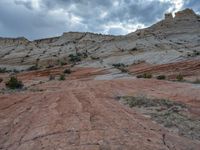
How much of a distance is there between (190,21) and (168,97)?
62057 millimetres

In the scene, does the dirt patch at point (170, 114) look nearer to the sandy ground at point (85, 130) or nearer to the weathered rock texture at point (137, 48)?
the sandy ground at point (85, 130)

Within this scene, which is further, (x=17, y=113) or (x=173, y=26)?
(x=173, y=26)

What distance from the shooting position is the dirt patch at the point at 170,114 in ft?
25.0

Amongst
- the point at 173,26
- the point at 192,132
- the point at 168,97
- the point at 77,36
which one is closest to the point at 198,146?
the point at 192,132

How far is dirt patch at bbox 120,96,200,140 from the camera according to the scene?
7628mm

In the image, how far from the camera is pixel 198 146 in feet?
20.8

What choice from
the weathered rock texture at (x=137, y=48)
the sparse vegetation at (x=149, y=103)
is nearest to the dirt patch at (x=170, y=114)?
the sparse vegetation at (x=149, y=103)

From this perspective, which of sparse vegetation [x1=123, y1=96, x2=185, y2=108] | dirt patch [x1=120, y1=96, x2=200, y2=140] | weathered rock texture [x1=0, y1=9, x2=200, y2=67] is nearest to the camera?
dirt patch [x1=120, y1=96, x2=200, y2=140]

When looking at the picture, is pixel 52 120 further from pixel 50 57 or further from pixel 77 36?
pixel 77 36

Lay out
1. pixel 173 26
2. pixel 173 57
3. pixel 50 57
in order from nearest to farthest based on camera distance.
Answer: pixel 173 57 < pixel 50 57 < pixel 173 26

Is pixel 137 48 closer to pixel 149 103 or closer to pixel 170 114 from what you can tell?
pixel 149 103

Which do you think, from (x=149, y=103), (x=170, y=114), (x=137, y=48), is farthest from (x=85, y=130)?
(x=137, y=48)

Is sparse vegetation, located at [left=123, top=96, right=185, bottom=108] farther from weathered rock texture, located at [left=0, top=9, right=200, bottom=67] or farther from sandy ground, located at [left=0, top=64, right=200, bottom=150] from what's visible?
weathered rock texture, located at [left=0, top=9, right=200, bottom=67]

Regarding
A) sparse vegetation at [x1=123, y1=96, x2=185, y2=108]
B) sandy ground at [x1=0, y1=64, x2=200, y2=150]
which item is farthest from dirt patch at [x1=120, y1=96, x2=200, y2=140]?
sandy ground at [x1=0, y1=64, x2=200, y2=150]
